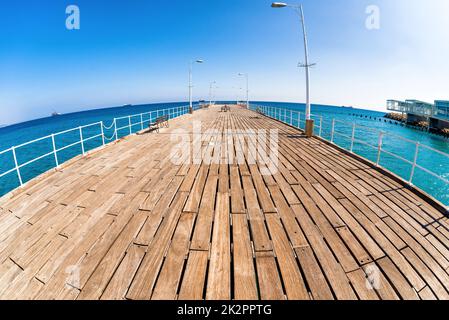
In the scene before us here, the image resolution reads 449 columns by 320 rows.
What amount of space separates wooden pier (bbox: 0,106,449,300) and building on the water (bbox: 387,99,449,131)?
4912cm

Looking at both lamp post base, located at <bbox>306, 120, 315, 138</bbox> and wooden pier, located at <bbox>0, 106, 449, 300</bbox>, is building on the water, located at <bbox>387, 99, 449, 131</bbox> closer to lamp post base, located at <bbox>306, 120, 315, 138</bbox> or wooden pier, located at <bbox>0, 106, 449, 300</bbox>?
lamp post base, located at <bbox>306, 120, 315, 138</bbox>

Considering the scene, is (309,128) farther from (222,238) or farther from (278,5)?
(222,238)

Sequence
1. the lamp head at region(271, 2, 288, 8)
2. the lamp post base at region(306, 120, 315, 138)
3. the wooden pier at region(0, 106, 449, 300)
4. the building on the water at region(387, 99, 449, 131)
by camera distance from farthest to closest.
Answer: the building on the water at region(387, 99, 449, 131), the lamp head at region(271, 2, 288, 8), the lamp post base at region(306, 120, 315, 138), the wooden pier at region(0, 106, 449, 300)

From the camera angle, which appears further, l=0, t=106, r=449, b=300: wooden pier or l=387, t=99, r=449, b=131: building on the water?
l=387, t=99, r=449, b=131: building on the water

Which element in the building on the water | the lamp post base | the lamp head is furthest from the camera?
the building on the water

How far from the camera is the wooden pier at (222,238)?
72.7 inches

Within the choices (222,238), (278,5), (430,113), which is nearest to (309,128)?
(278,5)

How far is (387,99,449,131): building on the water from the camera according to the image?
124 ft

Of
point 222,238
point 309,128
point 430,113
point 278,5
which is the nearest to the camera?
point 222,238

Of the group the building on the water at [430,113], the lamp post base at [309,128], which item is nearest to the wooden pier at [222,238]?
the lamp post base at [309,128]

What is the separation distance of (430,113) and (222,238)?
60.8 meters

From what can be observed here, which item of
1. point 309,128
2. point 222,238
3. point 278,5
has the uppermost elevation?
point 278,5

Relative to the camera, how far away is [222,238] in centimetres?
246

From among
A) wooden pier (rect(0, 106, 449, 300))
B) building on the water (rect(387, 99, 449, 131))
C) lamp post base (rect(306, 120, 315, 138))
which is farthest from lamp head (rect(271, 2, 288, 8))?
building on the water (rect(387, 99, 449, 131))
